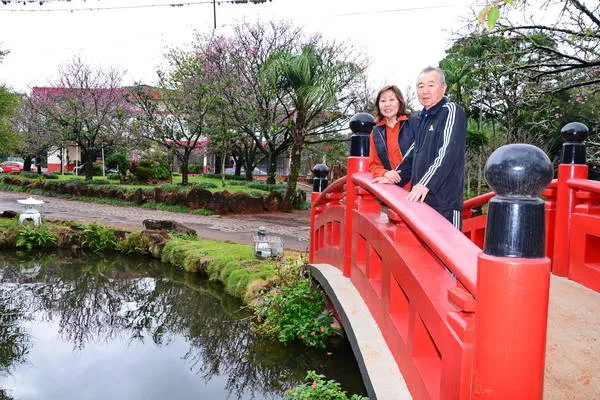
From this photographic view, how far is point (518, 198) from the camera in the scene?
151cm

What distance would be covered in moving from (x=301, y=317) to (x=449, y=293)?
4543 millimetres

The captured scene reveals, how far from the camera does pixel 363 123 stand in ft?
Answer: 13.8

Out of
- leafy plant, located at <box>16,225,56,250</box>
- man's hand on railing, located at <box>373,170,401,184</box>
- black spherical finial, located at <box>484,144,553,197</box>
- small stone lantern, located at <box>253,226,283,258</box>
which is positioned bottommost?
leafy plant, located at <box>16,225,56,250</box>

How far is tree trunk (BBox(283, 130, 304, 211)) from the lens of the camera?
55.5ft

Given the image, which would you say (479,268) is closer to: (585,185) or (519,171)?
(519,171)

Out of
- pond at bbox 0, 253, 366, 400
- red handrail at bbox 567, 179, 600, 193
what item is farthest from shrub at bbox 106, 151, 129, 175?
red handrail at bbox 567, 179, 600, 193

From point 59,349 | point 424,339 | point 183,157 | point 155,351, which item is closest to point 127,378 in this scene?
point 155,351

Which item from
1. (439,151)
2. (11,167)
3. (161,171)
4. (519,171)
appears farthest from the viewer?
(11,167)

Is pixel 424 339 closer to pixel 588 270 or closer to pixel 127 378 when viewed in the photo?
pixel 588 270

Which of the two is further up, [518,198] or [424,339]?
[518,198]

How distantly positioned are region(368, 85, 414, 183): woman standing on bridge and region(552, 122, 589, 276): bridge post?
1.81 metres

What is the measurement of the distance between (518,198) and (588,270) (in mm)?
3240

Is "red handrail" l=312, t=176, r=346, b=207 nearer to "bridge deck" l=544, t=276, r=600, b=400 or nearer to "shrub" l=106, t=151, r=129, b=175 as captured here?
"bridge deck" l=544, t=276, r=600, b=400

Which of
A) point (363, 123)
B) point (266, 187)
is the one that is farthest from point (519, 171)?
point (266, 187)
